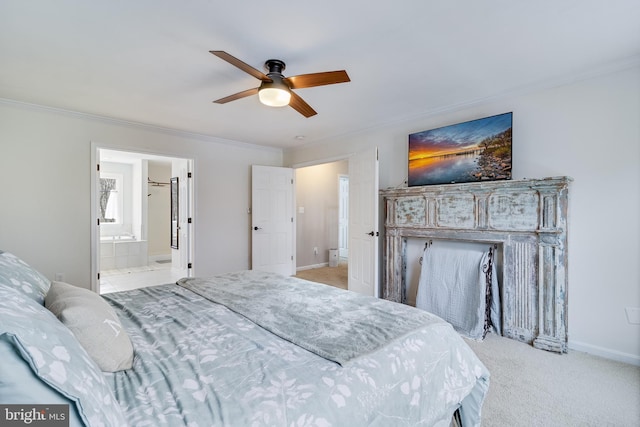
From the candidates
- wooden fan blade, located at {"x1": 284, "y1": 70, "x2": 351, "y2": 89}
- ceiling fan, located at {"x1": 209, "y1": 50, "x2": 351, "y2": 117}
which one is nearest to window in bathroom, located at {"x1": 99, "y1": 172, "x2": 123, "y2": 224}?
ceiling fan, located at {"x1": 209, "y1": 50, "x2": 351, "y2": 117}

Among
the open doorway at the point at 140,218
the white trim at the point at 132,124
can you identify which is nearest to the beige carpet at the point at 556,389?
the white trim at the point at 132,124

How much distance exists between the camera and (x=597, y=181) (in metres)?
2.60

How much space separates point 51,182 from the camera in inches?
144

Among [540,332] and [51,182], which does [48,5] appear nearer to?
[51,182]

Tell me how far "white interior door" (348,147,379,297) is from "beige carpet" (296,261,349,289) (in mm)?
837

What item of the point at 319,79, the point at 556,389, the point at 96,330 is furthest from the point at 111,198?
the point at 556,389

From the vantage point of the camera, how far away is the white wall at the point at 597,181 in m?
2.46

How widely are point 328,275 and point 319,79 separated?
13.7ft

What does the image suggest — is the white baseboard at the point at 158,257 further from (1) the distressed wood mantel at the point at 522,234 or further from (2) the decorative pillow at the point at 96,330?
(2) the decorative pillow at the point at 96,330

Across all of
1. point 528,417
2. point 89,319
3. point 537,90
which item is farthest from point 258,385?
point 537,90

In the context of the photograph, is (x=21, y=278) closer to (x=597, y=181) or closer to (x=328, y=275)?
(x=597, y=181)

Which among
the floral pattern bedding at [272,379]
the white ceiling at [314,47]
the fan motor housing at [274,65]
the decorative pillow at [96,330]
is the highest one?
the white ceiling at [314,47]

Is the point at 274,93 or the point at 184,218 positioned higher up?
the point at 274,93

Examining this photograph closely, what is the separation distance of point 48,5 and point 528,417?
386 centimetres
